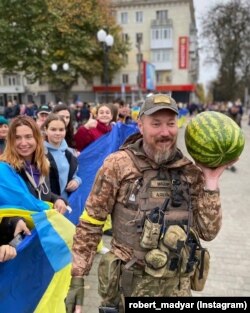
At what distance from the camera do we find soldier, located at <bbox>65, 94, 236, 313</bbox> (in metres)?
1.91

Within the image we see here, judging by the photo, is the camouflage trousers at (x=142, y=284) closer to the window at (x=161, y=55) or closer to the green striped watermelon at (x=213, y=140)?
the green striped watermelon at (x=213, y=140)

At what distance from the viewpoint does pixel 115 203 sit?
2.06 meters

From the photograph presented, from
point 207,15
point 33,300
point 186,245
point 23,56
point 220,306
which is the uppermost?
point 207,15

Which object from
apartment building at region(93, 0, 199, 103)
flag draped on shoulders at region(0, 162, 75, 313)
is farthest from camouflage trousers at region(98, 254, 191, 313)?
apartment building at region(93, 0, 199, 103)

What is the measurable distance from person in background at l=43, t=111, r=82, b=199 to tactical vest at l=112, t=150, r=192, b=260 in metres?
1.95

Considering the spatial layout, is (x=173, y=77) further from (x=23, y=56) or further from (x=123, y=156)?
(x=123, y=156)

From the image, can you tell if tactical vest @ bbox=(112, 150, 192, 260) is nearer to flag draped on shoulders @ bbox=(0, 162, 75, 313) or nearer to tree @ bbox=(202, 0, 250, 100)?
flag draped on shoulders @ bbox=(0, 162, 75, 313)

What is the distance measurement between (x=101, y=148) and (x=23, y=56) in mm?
16858

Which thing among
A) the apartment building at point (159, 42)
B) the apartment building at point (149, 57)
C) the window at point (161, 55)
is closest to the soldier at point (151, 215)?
the apartment building at point (149, 57)

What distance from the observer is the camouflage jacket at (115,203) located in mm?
1967

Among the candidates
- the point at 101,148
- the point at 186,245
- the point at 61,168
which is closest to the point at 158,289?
the point at 186,245

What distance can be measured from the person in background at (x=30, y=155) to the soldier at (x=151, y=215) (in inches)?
43.5

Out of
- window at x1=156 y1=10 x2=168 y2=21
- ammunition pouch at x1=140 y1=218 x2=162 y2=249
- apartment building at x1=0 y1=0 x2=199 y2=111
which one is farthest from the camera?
window at x1=156 y1=10 x2=168 y2=21

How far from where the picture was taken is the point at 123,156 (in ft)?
6.64
